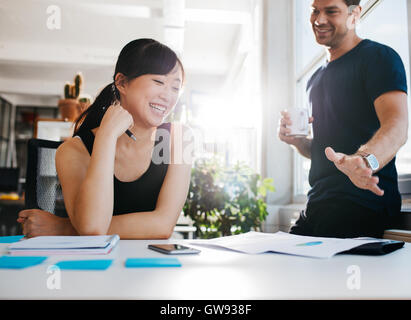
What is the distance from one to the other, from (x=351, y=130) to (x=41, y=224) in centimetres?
110

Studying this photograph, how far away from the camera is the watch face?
931mm

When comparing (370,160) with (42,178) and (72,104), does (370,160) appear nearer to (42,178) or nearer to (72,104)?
(42,178)

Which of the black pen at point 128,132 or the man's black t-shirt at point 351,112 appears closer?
the man's black t-shirt at point 351,112

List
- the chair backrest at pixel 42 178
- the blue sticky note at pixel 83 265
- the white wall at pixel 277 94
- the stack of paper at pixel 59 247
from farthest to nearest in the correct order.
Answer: the white wall at pixel 277 94
the chair backrest at pixel 42 178
the stack of paper at pixel 59 247
the blue sticky note at pixel 83 265

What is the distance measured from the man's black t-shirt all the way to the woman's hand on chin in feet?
3.06

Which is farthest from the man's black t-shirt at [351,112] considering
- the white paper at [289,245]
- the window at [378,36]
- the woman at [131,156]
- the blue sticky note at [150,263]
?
the blue sticky note at [150,263]

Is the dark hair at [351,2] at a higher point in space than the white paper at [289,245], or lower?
higher

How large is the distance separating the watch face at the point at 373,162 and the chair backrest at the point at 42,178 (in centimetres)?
118

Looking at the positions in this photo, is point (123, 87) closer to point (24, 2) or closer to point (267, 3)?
point (24, 2)

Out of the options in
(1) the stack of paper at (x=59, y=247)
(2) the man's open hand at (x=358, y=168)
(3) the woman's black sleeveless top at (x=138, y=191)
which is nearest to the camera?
(1) the stack of paper at (x=59, y=247)

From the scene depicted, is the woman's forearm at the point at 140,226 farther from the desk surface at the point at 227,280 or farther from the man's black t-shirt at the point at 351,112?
the man's black t-shirt at the point at 351,112

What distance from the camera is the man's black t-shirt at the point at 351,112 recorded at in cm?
108

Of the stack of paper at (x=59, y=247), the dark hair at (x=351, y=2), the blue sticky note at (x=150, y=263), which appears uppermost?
the dark hair at (x=351, y=2)

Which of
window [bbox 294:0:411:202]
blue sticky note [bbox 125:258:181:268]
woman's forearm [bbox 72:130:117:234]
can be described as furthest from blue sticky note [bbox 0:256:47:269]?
window [bbox 294:0:411:202]
